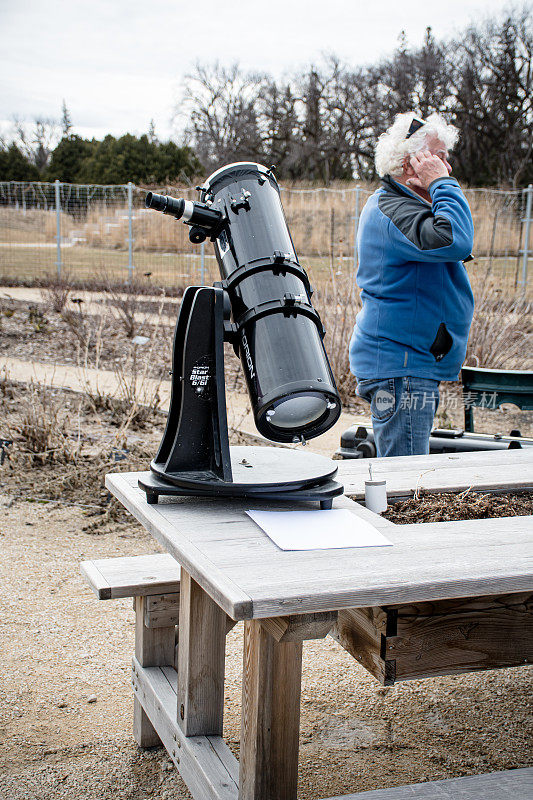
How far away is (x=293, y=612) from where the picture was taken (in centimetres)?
140

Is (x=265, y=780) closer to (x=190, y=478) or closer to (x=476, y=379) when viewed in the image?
(x=190, y=478)

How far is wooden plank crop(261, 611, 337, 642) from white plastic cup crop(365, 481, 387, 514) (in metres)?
0.63

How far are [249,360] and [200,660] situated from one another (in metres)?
0.79

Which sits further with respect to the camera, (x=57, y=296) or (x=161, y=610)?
(x=57, y=296)

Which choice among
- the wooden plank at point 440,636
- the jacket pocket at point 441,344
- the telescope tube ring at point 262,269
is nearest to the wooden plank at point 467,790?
the wooden plank at point 440,636

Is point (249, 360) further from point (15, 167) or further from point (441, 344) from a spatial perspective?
point (15, 167)

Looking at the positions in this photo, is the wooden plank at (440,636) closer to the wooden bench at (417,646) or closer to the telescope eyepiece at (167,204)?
the wooden bench at (417,646)

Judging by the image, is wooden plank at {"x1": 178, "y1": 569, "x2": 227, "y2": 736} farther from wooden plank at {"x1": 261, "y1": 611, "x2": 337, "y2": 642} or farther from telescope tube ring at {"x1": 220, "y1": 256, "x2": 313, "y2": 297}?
telescope tube ring at {"x1": 220, "y1": 256, "x2": 313, "y2": 297}

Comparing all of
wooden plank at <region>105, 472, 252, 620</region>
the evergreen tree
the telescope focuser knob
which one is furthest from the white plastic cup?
the evergreen tree

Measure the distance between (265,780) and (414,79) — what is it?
1671 inches

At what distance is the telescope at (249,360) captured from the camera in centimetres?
194

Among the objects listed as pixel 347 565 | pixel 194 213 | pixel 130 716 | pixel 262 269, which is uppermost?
pixel 194 213

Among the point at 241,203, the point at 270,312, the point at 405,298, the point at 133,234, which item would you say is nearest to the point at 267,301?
the point at 270,312

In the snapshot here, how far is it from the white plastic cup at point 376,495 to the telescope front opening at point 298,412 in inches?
9.8
